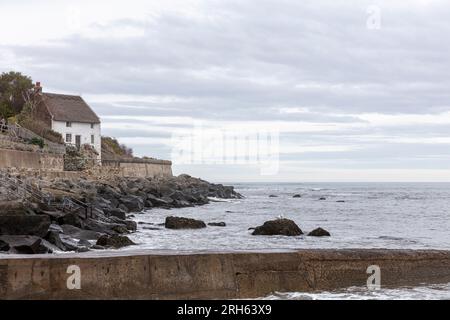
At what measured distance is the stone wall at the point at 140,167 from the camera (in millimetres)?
54472

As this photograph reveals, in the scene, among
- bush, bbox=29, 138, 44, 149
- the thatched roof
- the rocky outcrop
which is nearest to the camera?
the rocky outcrop

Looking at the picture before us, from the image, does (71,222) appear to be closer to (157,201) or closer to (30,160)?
(30,160)

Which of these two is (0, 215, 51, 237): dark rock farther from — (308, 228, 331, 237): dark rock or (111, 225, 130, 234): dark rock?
(308, 228, 331, 237): dark rock

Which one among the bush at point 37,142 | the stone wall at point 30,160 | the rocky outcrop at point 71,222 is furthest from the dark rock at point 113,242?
the bush at point 37,142

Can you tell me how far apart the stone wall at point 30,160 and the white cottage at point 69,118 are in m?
12.8

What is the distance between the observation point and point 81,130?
5794 cm

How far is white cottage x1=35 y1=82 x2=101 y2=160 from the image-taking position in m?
56.4

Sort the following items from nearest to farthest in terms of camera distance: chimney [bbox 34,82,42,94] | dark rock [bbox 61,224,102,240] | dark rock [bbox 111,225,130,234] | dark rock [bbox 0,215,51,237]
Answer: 1. dark rock [bbox 0,215,51,237]
2. dark rock [bbox 61,224,102,240]
3. dark rock [bbox 111,225,130,234]
4. chimney [bbox 34,82,42,94]

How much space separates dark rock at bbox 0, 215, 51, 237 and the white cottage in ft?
128

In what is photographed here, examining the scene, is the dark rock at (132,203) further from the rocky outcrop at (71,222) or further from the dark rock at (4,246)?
the dark rock at (4,246)

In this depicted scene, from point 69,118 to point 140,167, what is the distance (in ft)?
25.0

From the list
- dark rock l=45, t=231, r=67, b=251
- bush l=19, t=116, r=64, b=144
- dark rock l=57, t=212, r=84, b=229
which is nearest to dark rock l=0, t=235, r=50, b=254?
dark rock l=45, t=231, r=67, b=251
